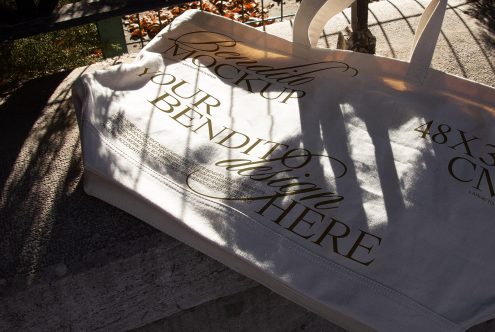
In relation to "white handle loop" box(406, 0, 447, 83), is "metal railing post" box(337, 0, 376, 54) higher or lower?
lower

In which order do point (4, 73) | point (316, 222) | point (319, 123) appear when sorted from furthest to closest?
point (4, 73)
point (319, 123)
point (316, 222)

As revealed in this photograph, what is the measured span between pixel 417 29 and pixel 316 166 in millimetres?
473

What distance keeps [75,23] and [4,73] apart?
2.03ft

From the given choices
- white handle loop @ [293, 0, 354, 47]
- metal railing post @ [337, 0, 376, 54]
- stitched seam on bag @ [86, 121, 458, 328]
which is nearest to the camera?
stitched seam on bag @ [86, 121, 458, 328]

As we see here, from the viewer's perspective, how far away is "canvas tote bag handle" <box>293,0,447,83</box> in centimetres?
122

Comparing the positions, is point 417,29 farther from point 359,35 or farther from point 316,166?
point 316,166

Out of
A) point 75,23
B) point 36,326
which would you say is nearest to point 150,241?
point 36,326

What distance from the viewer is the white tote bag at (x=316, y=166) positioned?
967mm

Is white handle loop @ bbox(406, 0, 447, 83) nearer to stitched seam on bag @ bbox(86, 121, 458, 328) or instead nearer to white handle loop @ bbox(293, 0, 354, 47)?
white handle loop @ bbox(293, 0, 354, 47)

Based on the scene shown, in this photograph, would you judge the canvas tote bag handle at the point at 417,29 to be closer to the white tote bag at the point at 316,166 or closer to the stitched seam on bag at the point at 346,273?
the white tote bag at the point at 316,166

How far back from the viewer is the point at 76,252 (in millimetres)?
1105

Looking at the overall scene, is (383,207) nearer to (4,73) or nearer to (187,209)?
(187,209)

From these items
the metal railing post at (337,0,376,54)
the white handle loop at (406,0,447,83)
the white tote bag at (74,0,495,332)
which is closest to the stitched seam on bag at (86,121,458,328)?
the white tote bag at (74,0,495,332)

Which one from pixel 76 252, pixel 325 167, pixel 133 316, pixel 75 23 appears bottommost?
pixel 133 316
